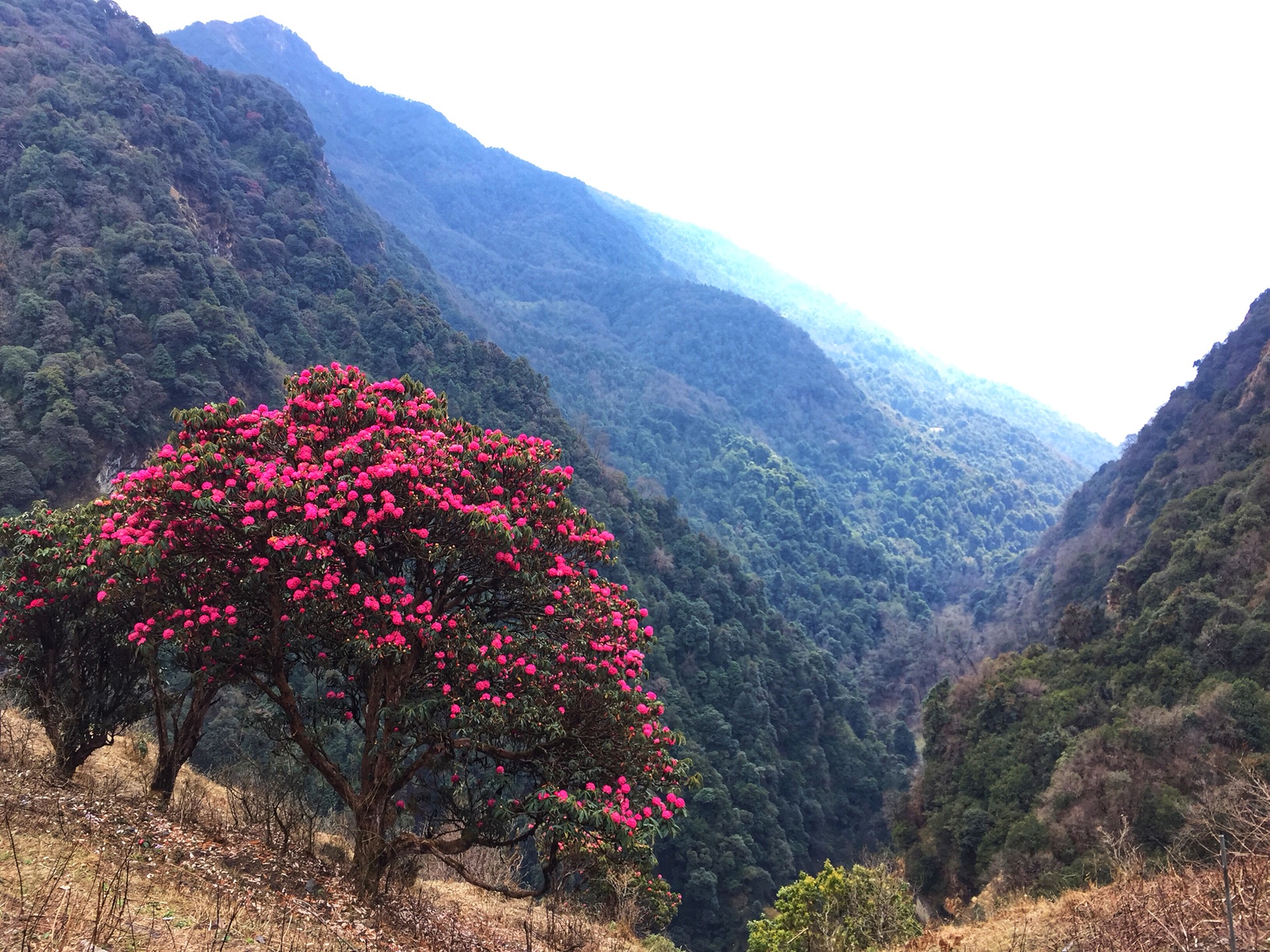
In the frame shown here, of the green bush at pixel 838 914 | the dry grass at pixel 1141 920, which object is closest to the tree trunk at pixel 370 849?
the dry grass at pixel 1141 920

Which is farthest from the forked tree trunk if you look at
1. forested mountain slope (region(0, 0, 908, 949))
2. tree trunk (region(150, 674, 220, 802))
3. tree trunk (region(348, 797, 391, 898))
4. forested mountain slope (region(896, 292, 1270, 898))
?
forested mountain slope (region(0, 0, 908, 949))

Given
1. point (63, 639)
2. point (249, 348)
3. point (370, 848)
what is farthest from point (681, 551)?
point (370, 848)

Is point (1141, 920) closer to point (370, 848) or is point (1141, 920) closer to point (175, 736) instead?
point (370, 848)

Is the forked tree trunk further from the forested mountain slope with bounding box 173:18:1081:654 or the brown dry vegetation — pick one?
the forested mountain slope with bounding box 173:18:1081:654

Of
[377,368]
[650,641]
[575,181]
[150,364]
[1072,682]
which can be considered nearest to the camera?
[650,641]

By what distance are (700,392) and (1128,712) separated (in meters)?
98.0

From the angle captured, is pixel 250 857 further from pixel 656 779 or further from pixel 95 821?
pixel 656 779

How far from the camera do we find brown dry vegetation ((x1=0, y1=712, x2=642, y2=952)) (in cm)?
523

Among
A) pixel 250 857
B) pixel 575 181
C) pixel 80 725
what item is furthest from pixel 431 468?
pixel 575 181

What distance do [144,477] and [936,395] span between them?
170 m

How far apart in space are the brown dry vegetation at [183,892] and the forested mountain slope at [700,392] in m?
72.4

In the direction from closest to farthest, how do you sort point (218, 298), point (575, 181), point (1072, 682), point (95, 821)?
1. point (95, 821)
2. point (1072, 682)
3. point (218, 298)
4. point (575, 181)

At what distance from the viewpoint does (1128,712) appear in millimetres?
28297

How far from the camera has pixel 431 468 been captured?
306 inches
